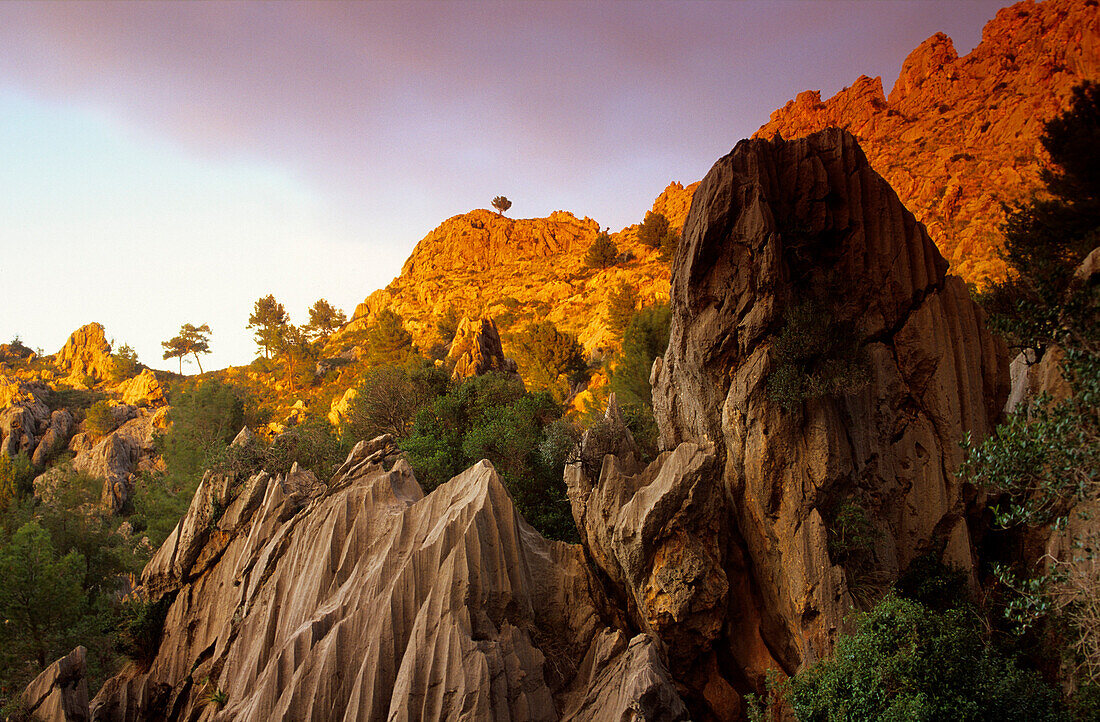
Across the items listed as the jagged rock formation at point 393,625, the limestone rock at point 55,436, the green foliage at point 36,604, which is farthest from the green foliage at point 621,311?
the limestone rock at point 55,436

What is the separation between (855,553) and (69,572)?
34.9 metres

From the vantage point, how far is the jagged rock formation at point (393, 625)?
13.1m

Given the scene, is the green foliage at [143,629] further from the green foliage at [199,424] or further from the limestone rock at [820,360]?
the limestone rock at [820,360]

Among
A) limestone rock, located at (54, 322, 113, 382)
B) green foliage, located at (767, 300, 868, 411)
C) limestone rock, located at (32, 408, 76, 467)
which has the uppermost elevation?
limestone rock, located at (54, 322, 113, 382)

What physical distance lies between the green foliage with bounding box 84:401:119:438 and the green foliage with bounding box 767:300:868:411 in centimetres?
7765

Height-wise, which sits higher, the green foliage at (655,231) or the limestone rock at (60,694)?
the green foliage at (655,231)

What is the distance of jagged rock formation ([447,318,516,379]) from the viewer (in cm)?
4535

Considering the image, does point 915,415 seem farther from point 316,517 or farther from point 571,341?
point 571,341

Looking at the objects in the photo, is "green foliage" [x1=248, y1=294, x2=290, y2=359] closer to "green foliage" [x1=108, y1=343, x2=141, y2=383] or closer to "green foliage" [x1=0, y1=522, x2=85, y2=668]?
"green foliage" [x1=108, y1=343, x2=141, y2=383]

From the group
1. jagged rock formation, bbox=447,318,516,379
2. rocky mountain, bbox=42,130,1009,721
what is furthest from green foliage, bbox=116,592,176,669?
jagged rock formation, bbox=447,318,516,379

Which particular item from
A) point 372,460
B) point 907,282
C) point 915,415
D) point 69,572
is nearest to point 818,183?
point 907,282

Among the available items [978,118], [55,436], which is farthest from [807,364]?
[55,436]

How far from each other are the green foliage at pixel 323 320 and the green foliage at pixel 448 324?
59.7ft

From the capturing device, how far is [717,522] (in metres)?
15.4
